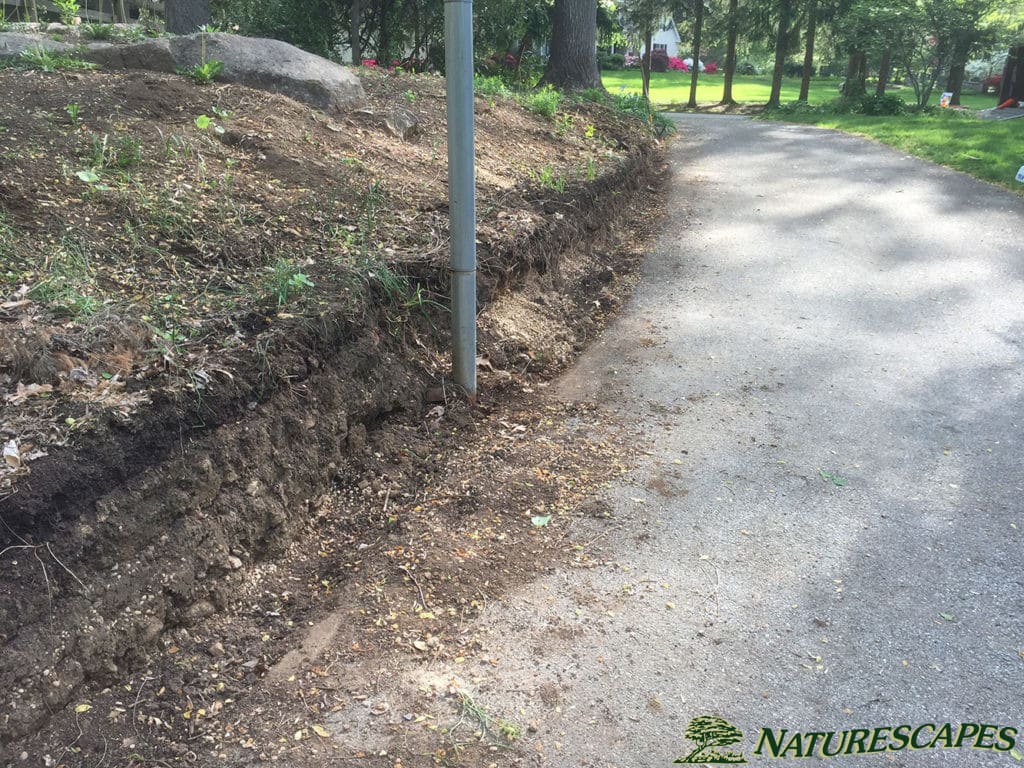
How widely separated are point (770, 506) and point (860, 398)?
4.81 feet

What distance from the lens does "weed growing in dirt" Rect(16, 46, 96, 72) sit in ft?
19.5

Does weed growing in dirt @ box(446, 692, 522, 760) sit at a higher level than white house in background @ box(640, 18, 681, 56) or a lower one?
lower

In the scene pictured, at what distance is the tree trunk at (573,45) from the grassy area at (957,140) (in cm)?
557

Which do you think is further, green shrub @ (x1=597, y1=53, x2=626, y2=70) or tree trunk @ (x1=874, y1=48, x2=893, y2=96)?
green shrub @ (x1=597, y1=53, x2=626, y2=70)

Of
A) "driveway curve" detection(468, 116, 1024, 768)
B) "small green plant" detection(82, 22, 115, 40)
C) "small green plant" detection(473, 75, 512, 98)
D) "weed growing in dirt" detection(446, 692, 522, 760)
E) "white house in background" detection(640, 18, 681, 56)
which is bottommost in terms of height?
"weed growing in dirt" detection(446, 692, 522, 760)

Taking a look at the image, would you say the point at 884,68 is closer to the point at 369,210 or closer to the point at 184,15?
the point at 184,15

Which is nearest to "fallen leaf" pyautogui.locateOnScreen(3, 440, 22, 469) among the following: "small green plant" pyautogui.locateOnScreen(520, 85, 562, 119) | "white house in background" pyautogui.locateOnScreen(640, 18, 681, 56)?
"small green plant" pyautogui.locateOnScreen(520, 85, 562, 119)

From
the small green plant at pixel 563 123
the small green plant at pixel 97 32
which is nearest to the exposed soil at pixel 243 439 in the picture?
the small green plant at pixel 97 32

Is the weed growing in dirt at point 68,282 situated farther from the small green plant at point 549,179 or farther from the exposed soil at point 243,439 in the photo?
the small green plant at point 549,179

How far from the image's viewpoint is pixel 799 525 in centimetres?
348

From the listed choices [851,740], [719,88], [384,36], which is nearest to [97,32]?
[384,36]

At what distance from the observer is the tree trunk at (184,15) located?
1102 centimetres

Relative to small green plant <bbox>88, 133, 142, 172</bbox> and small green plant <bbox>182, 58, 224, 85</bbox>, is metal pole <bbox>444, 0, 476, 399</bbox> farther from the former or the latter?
small green plant <bbox>182, 58, 224, 85</bbox>

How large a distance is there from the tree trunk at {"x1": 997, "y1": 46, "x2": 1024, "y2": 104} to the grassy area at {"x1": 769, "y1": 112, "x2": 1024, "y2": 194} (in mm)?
8332
